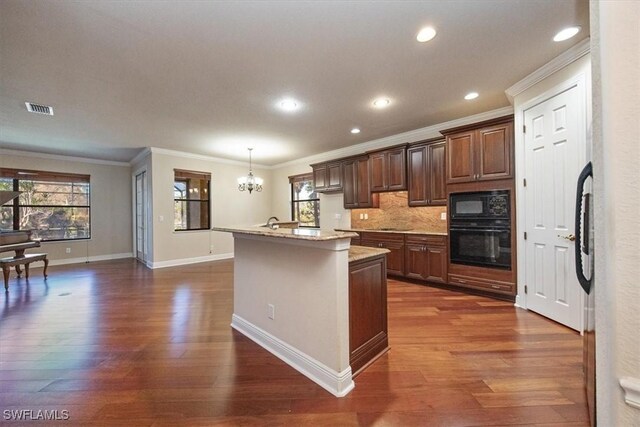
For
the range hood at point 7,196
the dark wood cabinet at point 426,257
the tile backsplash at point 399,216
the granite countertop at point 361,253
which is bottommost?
the dark wood cabinet at point 426,257

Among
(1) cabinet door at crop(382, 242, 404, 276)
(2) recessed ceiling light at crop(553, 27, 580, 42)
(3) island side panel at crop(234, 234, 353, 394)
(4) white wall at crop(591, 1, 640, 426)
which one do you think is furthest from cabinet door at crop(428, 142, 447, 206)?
(4) white wall at crop(591, 1, 640, 426)

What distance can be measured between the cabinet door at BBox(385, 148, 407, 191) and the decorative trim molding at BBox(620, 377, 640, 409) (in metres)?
4.11

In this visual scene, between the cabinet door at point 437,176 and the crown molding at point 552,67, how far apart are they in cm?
118

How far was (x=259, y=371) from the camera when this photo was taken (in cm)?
202

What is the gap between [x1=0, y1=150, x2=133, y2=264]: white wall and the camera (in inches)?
243

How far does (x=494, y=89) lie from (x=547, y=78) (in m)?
0.52

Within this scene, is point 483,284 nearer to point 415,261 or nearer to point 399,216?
point 415,261

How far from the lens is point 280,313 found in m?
2.23

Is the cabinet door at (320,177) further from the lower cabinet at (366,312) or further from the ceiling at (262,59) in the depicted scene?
the lower cabinet at (366,312)

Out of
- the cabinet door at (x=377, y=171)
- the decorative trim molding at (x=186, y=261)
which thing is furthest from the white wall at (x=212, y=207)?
the cabinet door at (x=377, y=171)

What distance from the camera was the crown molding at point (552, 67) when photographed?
2.38 m

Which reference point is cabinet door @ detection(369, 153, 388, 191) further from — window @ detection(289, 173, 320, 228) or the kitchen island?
the kitchen island

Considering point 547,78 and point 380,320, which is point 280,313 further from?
point 547,78

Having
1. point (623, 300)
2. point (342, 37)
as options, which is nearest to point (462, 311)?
point (623, 300)
